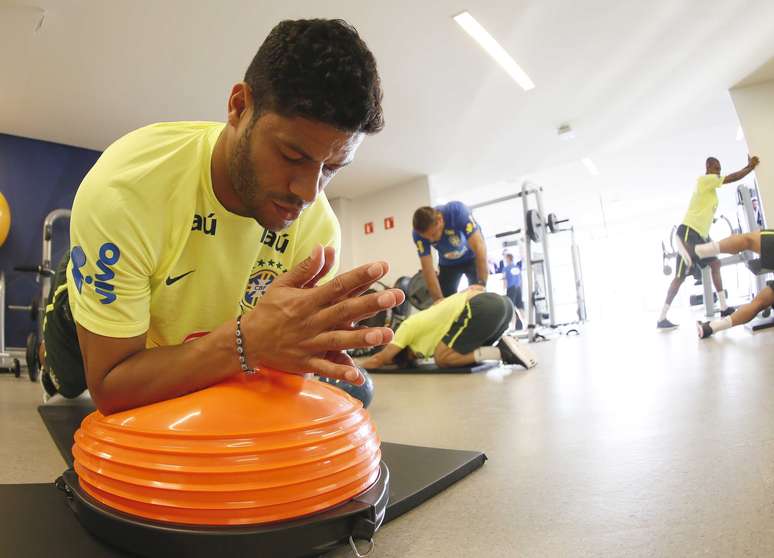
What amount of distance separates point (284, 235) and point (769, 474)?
3.14 ft

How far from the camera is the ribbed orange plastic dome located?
53 cm

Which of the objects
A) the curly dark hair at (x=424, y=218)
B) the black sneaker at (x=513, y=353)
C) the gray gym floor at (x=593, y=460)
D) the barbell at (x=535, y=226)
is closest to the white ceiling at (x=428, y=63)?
the barbell at (x=535, y=226)

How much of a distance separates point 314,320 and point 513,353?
202cm

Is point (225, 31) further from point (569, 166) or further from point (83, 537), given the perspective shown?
point (569, 166)

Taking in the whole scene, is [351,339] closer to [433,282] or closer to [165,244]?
[165,244]

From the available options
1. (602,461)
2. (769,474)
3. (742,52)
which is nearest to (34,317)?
(602,461)

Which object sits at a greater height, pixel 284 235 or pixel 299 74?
pixel 299 74

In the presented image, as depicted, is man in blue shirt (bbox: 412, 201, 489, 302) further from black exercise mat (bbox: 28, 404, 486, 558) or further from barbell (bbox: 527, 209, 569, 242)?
black exercise mat (bbox: 28, 404, 486, 558)

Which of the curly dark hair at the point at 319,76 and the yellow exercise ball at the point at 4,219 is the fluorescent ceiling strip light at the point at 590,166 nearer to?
the curly dark hair at the point at 319,76

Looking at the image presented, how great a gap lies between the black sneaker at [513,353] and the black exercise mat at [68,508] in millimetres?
1529

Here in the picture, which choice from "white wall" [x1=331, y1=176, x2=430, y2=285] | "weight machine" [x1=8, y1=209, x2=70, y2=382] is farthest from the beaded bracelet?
"white wall" [x1=331, y1=176, x2=430, y2=285]

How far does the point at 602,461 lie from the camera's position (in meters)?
0.85

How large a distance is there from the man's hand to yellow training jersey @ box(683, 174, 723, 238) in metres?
4.32

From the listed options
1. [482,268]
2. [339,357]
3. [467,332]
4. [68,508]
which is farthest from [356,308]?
[482,268]
